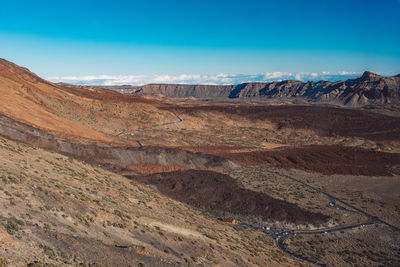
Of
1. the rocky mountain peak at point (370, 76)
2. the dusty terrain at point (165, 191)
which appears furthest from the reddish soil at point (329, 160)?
the rocky mountain peak at point (370, 76)

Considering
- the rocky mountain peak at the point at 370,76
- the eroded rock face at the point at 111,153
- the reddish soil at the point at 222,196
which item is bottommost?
the reddish soil at the point at 222,196

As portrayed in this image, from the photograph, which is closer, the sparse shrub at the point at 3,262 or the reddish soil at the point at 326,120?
the sparse shrub at the point at 3,262

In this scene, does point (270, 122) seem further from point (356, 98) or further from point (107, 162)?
point (356, 98)

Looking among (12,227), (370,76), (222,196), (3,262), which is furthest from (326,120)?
(370,76)

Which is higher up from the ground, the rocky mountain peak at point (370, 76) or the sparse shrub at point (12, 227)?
the rocky mountain peak at point (370, 76)

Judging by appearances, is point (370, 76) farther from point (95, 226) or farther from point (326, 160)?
point (95, 226)

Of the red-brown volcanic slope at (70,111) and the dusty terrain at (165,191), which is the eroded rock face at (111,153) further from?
the red-brown volcanic slope at (70,111)
